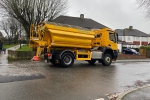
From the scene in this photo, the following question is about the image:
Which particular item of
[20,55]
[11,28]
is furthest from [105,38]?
[11,28]

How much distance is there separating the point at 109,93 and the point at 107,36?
347 inches

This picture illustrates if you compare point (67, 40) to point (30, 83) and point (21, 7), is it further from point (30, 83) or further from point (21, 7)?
point (21, 7)

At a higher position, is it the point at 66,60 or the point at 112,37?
the point at 112,37

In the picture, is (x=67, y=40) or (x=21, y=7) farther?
(x=21, y=7)

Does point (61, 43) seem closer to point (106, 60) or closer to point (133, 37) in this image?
point (106, 60)

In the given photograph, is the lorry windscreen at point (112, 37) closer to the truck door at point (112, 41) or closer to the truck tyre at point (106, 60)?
the truck door at point (112, 41)

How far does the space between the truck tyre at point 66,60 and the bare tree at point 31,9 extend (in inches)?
425

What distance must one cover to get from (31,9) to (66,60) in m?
11.1

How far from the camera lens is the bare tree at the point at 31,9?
19.8 metres

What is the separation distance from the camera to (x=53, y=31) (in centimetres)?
1105

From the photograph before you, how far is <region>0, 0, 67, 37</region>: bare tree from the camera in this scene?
19.8 meters

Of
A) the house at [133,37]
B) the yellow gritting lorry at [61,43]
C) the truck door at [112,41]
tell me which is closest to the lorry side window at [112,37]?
the truck door at [112,41]

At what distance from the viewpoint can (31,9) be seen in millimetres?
20641

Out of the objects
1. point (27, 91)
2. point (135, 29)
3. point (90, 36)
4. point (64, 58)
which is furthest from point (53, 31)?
point (135, 29)
